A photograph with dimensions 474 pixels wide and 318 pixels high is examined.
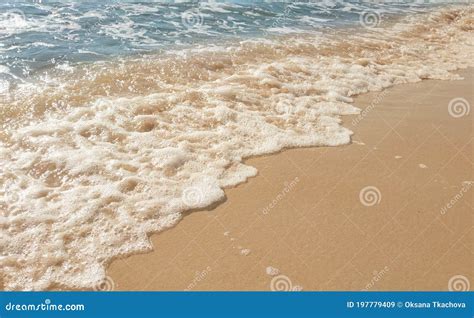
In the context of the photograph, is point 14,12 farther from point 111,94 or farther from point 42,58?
point 111,94

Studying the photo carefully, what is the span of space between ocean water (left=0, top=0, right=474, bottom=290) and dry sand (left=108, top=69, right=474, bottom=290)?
28cm

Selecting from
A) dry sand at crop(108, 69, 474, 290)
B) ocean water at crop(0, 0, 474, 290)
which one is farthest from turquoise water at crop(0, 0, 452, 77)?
dry sand at crop(108, 69, 474, 290)

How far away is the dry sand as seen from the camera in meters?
3.60

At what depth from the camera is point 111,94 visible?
6.95m

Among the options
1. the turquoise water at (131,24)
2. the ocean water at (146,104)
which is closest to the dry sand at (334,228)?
the ocean water at (146,104)

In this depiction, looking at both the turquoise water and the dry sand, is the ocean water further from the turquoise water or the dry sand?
the dry sand

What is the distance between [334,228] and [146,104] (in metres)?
3.65

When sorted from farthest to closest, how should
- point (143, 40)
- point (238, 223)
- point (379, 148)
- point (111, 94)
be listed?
1. point (143, 40)
2. point (111, 94)
3. point (379, 148)
4. point (238, 223)

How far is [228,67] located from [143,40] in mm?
2596

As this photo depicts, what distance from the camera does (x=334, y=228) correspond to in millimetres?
4102

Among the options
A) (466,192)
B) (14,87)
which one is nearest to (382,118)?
(466,192)

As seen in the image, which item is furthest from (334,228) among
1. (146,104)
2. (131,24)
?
(131,24)

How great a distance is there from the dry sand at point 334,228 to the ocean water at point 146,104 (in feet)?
0.91

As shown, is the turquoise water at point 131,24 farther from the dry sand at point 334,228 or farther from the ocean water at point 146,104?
the dry sand at point 334,228
